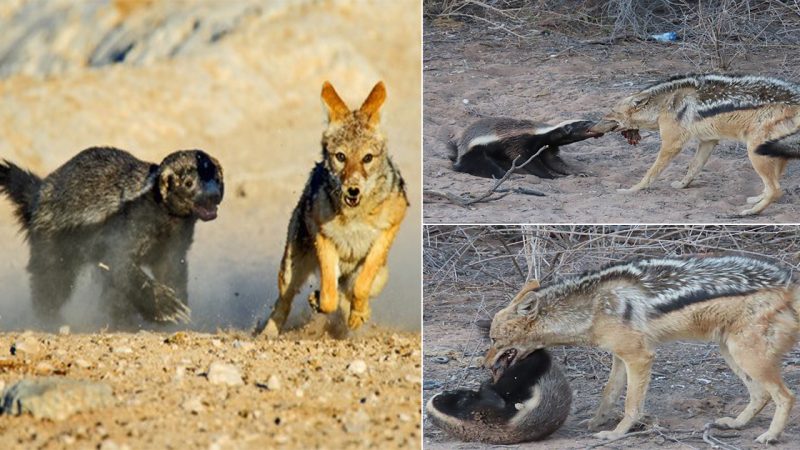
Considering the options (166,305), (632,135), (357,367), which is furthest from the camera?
(632,135)

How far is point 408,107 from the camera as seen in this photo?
27.4 feet

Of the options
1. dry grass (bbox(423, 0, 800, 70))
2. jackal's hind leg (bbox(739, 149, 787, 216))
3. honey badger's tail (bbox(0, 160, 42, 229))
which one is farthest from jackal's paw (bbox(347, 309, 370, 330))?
dry grass (bbox(423, 0, 800, 70))

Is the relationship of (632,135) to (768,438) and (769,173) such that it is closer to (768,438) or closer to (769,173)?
(769,173)

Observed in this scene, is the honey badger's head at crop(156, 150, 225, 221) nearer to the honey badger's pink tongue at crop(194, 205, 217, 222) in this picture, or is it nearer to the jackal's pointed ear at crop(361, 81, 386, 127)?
the honey badger's pink tongue at crop(194, 205, 217, 222)

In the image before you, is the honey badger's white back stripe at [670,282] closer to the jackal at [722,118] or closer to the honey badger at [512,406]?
the honey badger at [512,406]

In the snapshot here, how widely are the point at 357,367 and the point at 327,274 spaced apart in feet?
3.03

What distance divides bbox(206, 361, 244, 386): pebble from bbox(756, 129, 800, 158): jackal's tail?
316cm

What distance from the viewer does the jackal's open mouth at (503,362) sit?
21.6 feet

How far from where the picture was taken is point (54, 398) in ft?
18.2

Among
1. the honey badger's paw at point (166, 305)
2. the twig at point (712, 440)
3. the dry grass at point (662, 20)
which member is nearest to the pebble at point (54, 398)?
the honey badger's paw at point (166, 305)

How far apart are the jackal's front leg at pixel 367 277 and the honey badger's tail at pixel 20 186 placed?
2.16 meters

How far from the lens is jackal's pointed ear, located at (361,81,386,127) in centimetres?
684

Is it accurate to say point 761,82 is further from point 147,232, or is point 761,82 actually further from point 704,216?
point 147,232

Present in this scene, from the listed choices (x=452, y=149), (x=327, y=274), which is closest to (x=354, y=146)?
(x=327, y=274)
